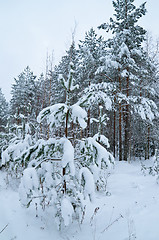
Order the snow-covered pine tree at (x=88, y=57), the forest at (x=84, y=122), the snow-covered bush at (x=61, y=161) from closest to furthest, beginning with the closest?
1. the snow-covered bush at (x=61, y=161)
2. the forest at (x=84, y=122)
3. the snow-covered pine tree at (x=88, y=57)

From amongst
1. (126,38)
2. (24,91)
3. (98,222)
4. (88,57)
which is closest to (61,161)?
(98,222)

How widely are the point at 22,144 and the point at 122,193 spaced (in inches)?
143

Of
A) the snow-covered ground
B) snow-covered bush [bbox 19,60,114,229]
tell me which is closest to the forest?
snow-covered bush [bbox 19,60,114,229]

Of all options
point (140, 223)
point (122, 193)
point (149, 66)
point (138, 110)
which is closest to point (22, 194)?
point (140, 223)

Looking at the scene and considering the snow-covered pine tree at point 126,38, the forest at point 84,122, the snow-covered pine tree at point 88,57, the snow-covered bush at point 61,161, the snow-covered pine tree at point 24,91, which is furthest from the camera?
the snow-covered pine tree at point 24,91

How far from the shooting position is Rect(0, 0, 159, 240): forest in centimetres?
280

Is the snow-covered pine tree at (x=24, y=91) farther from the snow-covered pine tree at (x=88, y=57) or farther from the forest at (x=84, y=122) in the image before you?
the snow-covered pine tree at (x=88, y=57)

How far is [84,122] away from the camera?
2.62 meters

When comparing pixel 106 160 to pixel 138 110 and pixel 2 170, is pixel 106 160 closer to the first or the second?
pixel 2 170

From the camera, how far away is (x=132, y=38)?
12.0 metres

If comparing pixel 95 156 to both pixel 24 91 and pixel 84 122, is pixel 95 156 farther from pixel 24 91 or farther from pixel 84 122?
pixel 24 91

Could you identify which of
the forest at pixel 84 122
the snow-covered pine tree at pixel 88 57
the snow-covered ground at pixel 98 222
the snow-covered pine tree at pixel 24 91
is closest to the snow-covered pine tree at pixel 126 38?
the forest at pixel 84 122

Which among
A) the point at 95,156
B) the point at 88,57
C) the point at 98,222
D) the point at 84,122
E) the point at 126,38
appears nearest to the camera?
the point at 84,122

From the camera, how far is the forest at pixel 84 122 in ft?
9.20
